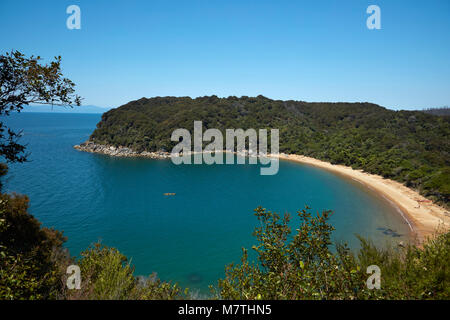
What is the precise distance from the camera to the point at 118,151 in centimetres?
8800

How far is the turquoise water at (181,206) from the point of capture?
2777 centimetres

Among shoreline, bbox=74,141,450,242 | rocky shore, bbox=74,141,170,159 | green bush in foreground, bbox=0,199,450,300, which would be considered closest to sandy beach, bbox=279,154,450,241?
shoreline, bbox=74,141,450,242

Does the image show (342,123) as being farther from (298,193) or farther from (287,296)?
(287,296)

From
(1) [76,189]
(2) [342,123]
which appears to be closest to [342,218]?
(1) [76,189]

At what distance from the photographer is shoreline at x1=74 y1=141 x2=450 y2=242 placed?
33.0 meters

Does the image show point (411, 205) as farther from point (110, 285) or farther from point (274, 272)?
point (110, 285)

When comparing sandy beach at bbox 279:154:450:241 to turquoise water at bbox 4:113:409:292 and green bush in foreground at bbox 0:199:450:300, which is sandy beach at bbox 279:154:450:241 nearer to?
Answer: turquoise water at bbox 4:113:409:292

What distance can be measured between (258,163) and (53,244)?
2709 inches

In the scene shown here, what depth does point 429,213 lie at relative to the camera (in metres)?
37.4

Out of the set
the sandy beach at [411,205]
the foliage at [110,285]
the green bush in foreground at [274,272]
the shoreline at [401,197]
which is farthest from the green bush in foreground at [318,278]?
the sandy beach at [411,205]

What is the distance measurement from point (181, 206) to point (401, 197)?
4158 centimetres

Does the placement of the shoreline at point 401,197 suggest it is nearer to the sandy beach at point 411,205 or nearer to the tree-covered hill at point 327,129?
→ the sandy beach at point 411,205

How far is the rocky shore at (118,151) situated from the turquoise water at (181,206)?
49.7ft

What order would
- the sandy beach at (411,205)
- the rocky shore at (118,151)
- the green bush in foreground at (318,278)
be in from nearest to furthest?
1. the green bush in foreground at (318,278)
2. the sandy beach at (411,205)
3. the rocky shore at (118,151)
